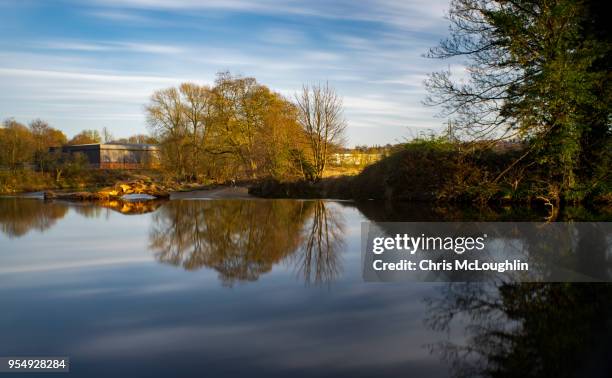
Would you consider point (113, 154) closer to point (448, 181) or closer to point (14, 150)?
point (14, 150)

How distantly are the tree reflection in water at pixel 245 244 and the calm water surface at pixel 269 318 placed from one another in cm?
6

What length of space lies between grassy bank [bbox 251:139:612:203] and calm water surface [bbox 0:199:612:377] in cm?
1094

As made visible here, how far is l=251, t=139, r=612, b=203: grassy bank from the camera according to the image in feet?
51.6

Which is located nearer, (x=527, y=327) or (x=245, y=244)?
(x=527, y=327)

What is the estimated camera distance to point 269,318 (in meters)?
3.85

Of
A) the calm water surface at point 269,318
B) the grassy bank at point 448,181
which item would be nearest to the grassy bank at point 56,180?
the grassy bank at point 448,181

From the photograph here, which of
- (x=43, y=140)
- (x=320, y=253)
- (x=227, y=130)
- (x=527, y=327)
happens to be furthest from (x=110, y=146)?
(x=527, y=327)

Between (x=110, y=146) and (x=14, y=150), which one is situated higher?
(x=110, y=146)

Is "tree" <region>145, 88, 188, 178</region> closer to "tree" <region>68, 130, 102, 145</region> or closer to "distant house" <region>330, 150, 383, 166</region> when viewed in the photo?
"distant house" <region>330, 150, 383, 166</region>

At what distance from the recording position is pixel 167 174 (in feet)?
124

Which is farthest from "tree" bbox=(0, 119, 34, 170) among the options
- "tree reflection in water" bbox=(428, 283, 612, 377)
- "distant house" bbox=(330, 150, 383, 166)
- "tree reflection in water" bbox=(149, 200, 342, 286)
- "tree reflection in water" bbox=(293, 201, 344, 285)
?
"tree reflection in water" bbox=(428, 283, 612, 377)

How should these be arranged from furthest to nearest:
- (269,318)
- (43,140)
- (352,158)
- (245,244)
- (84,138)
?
(84,138) → (43,140) → (352,158) → (245,244) → (269,318)

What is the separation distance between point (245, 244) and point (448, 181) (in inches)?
496

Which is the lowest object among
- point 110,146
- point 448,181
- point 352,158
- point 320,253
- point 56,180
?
point 320,253
